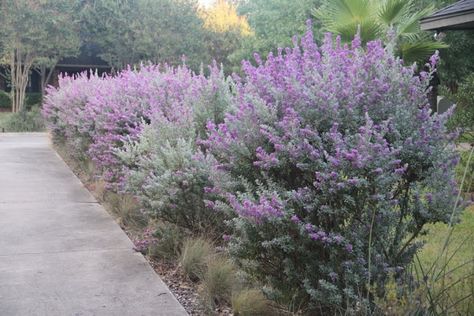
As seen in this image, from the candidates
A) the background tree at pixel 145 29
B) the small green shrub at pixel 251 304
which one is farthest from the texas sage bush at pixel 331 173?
the background tree at pixel 145 29

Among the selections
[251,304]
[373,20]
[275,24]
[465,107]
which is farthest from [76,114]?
[275,24]

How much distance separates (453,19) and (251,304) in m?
7.13

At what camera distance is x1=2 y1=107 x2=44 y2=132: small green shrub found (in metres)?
23.7

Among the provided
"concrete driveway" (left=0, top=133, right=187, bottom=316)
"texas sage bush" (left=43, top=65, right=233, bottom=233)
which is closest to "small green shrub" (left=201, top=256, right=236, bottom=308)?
"concrete driveway" (left=0, top=133, right=187, bottom=316)

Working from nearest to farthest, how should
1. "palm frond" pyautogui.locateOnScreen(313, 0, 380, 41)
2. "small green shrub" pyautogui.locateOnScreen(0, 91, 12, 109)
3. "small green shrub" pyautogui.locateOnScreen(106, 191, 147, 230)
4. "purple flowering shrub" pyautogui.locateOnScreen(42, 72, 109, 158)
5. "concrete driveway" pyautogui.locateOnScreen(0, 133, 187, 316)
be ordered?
"concrete driveway" pyautogui.locateOnScreen(0, 133, 187, 316)
"small green shrub" pyautogui.locateOnScreen(106, 191, 147, 230)
"purple flowering shrub" pyautogui.locateOnScreen(42, 72, 109, 158)
"palm frond" pyautogui.locateOnScreen(313, 0, 380, 41)
"small green shrub" pyautogui.locateOnScreen(0, 91, 12, 109)

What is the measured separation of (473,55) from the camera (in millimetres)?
18875

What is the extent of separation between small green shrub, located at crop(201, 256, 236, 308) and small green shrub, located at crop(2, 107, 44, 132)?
20.6 m

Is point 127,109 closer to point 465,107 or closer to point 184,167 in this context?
point 184,167

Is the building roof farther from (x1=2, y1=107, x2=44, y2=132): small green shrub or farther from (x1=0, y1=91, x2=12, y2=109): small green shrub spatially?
(x1=0, y1=91, x2=12, y2=109): small green shrub

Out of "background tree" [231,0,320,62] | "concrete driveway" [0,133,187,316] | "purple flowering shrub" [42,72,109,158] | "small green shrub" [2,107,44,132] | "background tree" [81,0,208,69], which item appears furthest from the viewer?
"background tree" [81,0,208,69]

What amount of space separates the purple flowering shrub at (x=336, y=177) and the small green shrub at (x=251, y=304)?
0.55 ft

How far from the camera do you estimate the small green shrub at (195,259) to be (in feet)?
16.5

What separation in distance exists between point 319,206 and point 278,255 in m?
0.46

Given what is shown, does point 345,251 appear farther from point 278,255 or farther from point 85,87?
point 85,87
